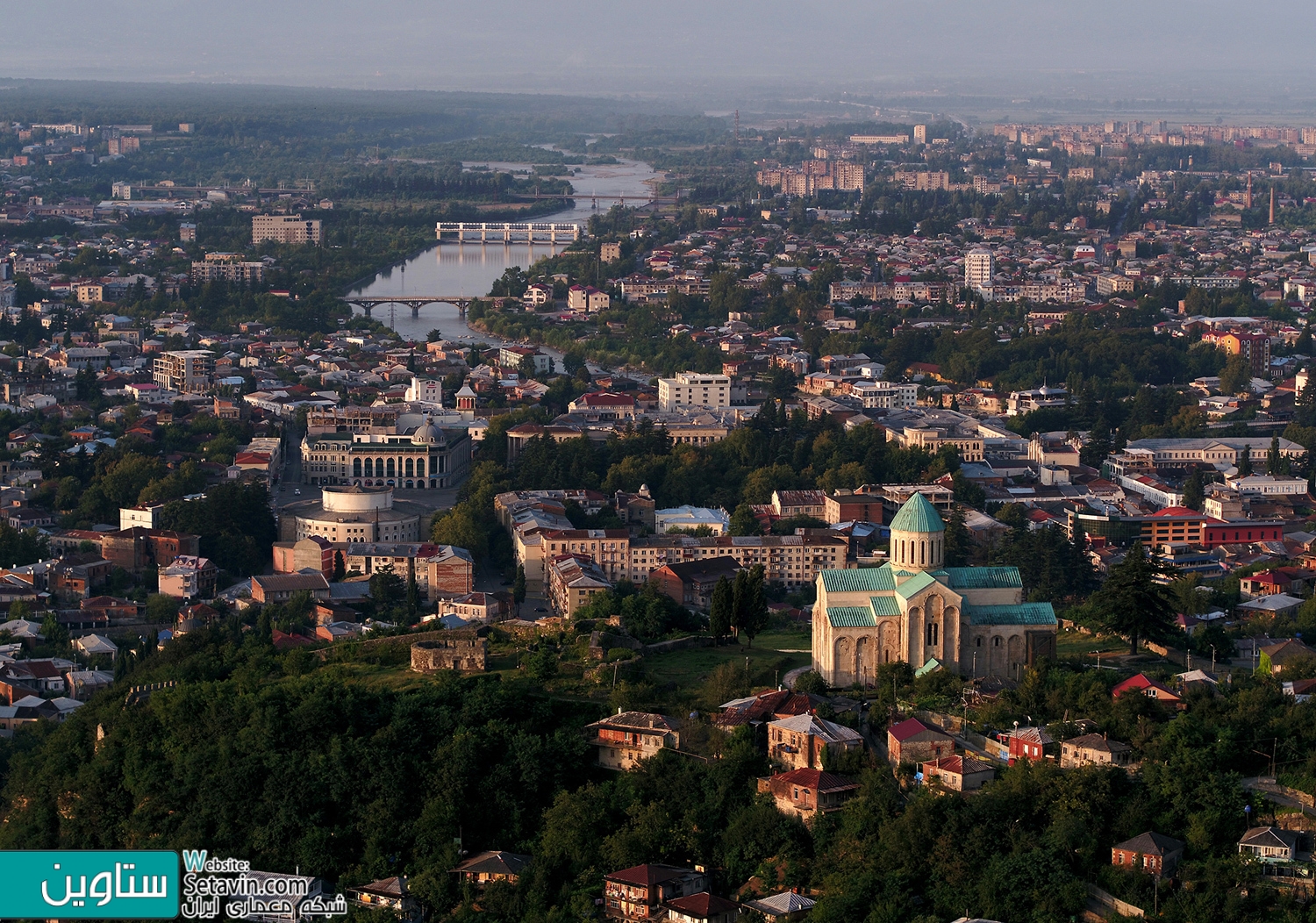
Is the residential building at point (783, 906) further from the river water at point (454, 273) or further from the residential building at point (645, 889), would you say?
the river water at point (454, 273)

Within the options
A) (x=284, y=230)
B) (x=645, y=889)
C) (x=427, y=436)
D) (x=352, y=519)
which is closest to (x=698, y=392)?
(x=427, y=436)

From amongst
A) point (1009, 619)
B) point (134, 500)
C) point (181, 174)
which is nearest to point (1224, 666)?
point (1009, 619)

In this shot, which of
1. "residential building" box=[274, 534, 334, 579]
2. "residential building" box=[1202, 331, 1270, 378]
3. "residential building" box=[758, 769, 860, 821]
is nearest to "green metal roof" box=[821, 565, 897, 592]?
"residential building" box=[758, 769, 860, 821]

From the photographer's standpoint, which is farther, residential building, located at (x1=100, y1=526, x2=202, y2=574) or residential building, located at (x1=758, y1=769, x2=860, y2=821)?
residential building, located at (x1=100, y1=526, x2=202, y2=574)

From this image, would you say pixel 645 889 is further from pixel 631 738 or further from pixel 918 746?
pixel 918 746

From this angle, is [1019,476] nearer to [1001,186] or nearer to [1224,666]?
[1224,666]

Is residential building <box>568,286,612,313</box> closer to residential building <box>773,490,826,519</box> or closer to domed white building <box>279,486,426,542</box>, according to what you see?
residential building <box>773,490,826,519</box>

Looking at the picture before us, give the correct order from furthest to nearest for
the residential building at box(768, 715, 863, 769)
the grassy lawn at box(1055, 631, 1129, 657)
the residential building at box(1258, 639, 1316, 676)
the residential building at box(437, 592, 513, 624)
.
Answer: the residential building at box(437, 592, 513, 624), the grassy lawn at box(1055, 631, 1129, 657), the residential building at box(1258, 639, 1316, 676), the residential building at box(768, 715, 863, 769)
